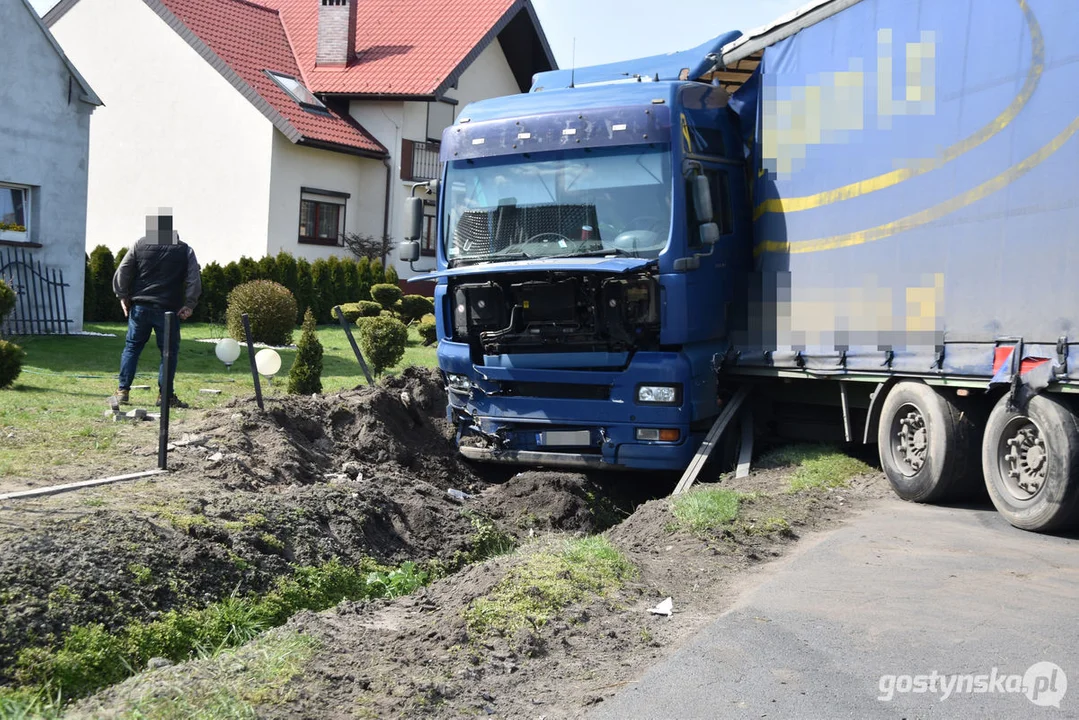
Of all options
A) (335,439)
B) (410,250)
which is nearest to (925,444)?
(335,439)

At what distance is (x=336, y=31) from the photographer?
35844mm

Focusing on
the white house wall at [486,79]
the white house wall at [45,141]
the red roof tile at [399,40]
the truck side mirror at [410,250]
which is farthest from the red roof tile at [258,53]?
the truck side mirror at [410,250]

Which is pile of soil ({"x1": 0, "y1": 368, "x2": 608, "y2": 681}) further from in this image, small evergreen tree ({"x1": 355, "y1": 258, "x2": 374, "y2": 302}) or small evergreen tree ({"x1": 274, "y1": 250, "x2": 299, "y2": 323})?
small evergreen tree ({"x1": 355, "y1": 258, "x2": 374, "y2": 302})

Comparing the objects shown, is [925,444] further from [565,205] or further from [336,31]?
[336,31]

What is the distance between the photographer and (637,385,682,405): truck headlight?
11.0 metres

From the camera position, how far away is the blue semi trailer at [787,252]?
824 centimetres

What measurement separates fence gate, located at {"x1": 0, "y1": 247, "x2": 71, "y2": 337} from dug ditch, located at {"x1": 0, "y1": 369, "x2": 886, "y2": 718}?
10436 millimetres

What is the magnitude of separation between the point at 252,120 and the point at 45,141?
10.9 meters

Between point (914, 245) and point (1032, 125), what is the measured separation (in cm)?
160

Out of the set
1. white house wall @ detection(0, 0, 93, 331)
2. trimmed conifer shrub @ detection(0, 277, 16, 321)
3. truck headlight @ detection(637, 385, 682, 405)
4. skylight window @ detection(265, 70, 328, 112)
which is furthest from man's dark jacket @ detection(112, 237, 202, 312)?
skylight window @ detection(265, 70, 328, 112)

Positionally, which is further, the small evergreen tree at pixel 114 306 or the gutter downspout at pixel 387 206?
the gutter downspout at pixel 387 206

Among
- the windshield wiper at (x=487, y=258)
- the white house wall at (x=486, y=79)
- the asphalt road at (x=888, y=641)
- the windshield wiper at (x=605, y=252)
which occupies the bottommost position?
the asphalt road at (x=888, y=641)

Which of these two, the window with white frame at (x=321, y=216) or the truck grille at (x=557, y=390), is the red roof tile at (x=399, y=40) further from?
the truck grille at (x=557, y=390)

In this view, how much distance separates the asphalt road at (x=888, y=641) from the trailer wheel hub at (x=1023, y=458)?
463 millimetres
